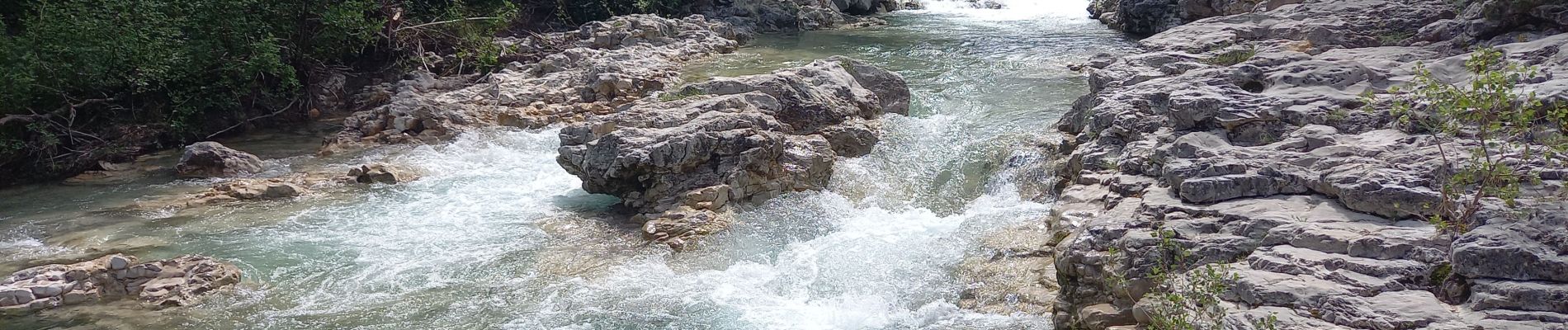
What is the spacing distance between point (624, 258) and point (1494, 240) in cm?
601

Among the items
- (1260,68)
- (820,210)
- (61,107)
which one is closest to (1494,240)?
(1260,68)

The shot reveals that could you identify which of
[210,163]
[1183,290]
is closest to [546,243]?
[210,163]

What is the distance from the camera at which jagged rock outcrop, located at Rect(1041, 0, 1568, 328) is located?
15.2 feet

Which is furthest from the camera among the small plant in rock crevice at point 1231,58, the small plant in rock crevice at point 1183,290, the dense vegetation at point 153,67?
the dense vegetation at point 153,67

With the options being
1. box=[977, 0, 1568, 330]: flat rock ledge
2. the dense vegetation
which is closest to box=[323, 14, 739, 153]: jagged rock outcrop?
the dense vegetation

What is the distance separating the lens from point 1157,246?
19.1 ft

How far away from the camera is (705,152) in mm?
9516

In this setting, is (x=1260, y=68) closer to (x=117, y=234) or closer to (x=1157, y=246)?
(x=1157, y=246)

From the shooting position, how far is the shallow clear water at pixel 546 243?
7246mm

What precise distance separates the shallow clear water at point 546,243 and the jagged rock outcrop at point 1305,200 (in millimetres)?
887

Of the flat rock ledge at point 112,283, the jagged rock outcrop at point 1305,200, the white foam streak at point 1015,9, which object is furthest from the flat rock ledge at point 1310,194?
the white foam streak at point 1015,9

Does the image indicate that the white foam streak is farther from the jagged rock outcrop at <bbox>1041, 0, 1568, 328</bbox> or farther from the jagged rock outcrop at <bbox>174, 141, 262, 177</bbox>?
the jagged rock outcrop at <bbox>174, 141, 262, 177</bbox>

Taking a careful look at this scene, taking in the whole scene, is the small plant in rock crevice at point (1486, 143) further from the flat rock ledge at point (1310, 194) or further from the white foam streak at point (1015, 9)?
the white foam streak at point (1015, 9)

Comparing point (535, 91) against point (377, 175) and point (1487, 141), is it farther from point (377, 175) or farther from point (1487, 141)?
point (1487, 141)
